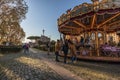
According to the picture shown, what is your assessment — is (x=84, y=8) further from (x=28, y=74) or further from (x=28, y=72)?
(x=28, y=74)

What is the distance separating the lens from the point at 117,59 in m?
21.8

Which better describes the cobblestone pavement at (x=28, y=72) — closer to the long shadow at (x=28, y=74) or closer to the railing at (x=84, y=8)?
the long shadow at (x=28, y=74)

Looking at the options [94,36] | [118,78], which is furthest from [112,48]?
[118,78]

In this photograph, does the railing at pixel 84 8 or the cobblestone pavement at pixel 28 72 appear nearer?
the cobblestone pavement at pixel 28 72

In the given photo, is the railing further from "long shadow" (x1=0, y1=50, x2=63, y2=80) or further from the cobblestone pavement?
"long shadow" (x1=0, y1=50, x2=63, y2=80)

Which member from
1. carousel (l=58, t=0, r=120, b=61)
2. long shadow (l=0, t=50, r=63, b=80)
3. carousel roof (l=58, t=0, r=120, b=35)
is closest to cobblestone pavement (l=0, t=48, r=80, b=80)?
long shadow (l=0, t=50, r=63, b=80)

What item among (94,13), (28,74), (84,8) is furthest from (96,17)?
(28,74)

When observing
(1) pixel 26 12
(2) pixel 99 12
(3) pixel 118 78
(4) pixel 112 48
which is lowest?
(3) pixel 118 78

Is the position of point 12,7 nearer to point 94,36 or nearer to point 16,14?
point 16,14

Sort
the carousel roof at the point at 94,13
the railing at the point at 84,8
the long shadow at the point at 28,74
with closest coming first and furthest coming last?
the long shadow at the point at 28,74
the railing at the point at 84,8
the carousel roof at the point at 94,13

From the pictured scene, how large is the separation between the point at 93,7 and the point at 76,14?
8.83 feet

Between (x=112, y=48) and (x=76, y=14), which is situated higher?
(x=76, y=14)

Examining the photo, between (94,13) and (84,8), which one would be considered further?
(84,8)

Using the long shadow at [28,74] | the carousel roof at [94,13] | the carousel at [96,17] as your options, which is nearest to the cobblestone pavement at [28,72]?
the long shadow at [28,74]
